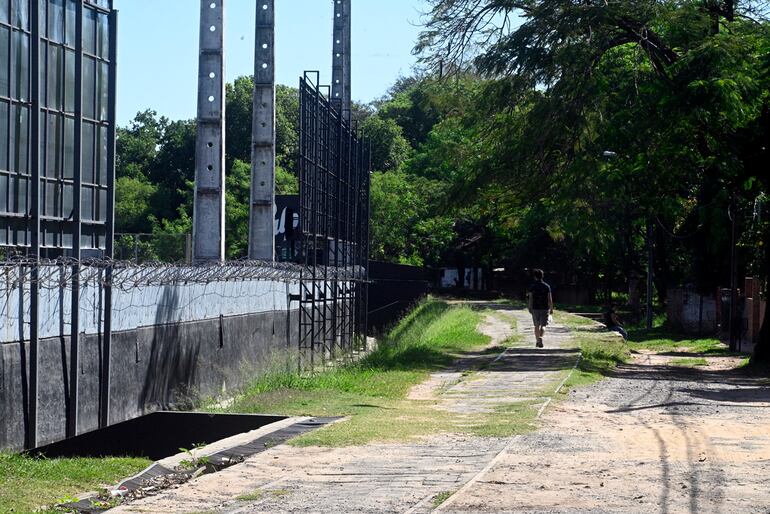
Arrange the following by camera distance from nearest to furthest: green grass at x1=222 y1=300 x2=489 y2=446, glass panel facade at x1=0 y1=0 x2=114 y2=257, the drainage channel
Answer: the drainage channel
green grass at x1=222 y1=300 x2=489 y2=446
glass panel facade at x1=0 y1=0 x2=114 y2=257

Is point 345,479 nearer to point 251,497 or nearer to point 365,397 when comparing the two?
point 251,497

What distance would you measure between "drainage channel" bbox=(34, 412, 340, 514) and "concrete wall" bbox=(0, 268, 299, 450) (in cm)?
30

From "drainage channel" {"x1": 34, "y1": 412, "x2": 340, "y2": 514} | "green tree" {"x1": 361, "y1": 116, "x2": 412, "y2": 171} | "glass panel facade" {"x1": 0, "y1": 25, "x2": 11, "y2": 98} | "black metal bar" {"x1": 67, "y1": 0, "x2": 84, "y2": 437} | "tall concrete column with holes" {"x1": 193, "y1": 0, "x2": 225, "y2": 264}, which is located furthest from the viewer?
"green tree" {"x1": 361, "y1": 116, "x2": 412, "y2": 171}

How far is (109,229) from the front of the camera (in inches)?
590

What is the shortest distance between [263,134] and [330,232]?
161 inches

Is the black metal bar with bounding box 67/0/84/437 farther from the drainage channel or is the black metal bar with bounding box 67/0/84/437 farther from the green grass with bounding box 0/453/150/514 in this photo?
the green grass with bounding box 0/453/150/514

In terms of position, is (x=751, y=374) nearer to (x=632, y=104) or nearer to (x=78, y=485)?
(x=632, y=104)

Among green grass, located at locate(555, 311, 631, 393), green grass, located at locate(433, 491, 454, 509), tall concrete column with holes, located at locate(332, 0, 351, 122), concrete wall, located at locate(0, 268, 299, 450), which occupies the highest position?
tall concrete column with holes, located at locate(332, 0, 351, 122)

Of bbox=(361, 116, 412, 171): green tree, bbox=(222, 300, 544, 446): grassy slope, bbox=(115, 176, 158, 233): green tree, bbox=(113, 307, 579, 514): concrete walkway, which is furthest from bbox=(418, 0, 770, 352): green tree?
bbox=(361, 116, 412, 171): green tree

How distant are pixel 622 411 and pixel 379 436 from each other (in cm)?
453

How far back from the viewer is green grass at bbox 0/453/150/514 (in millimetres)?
9070

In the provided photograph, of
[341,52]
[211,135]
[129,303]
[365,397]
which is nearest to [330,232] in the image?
[211,135]

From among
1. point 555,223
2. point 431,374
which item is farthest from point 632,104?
point 555,223

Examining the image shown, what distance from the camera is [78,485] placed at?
402 inches
